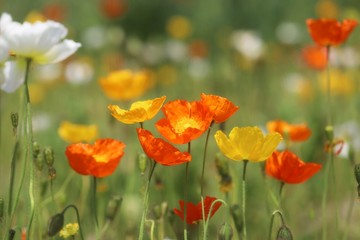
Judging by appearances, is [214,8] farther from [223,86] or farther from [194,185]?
[194,185]

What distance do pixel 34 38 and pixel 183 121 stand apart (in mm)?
326

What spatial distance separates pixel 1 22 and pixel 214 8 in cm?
480

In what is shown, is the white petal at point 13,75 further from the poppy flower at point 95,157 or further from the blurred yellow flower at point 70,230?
the blurred yellow flower at point 70,230

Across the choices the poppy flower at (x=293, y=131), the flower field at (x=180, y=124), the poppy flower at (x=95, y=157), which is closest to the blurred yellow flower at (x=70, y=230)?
the flower field at (x=180, y=124)

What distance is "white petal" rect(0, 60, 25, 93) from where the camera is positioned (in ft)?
4.63

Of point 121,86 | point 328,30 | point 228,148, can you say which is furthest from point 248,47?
point 228,148

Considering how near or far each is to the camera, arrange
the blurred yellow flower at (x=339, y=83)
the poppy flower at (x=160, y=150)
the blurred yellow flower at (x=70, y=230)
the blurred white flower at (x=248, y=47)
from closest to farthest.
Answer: the poppy flower at (x=160, y=150) < the blurred yellow flower at (x=70, y=230) < the blurred yellow flower at (x=339, y=83) < the blurred white flower at (x=248, y=47)

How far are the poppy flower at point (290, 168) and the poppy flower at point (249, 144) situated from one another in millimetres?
126

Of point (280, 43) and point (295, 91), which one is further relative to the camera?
point (280, 43)

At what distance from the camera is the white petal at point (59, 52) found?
1407 millimetres

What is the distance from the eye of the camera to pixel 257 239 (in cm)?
234

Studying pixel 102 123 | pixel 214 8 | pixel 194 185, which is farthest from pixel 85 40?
pixel 194 185

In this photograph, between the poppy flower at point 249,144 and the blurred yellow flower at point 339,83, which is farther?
the blurred yellow flower at point 339,83

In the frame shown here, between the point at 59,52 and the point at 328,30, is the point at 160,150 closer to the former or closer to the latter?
the point at 59,52
